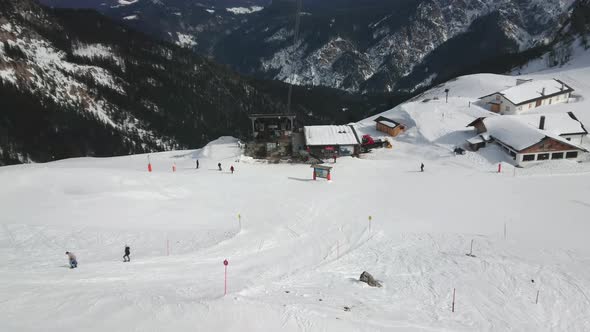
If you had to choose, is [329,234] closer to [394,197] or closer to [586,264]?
[394,197]

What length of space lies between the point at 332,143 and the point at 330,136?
178 cm

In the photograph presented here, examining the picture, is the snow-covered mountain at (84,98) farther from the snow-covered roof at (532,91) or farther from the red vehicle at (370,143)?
the snow-covered roof at (532,91)

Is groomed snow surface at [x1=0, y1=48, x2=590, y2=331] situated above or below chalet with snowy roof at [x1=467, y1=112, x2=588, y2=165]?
below

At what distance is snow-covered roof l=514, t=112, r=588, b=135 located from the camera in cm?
4994

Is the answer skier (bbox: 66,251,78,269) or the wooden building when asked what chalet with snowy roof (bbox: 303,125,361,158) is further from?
skier (bbox: 66,251,78,269)

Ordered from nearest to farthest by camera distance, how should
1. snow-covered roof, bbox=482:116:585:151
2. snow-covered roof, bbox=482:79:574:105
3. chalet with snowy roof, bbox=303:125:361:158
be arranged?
snow-covered roof, bbox=482:116:585:151 → chalet with snowy roof, bbox=303:125:361:158 → snow-covered roof, bbox=482:79:574:105

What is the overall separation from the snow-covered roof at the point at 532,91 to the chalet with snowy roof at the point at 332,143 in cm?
3032

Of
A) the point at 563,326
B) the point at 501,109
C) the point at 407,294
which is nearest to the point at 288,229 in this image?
the point at 407,294

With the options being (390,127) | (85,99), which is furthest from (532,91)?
(85,99)

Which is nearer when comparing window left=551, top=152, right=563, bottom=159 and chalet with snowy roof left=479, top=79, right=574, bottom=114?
window left=551, top=152, right=563, bottom=159

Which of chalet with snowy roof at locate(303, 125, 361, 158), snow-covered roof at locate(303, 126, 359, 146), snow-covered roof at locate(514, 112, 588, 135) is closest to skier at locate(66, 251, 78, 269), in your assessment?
chalet with snowy roof at locate(303, 125, 361, 158)

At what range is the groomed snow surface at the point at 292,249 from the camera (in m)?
15.0

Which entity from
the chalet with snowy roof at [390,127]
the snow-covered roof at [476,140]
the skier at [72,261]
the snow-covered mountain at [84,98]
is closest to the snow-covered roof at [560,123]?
the snow-covered roof at [476,140]

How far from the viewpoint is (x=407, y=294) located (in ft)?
60.8
